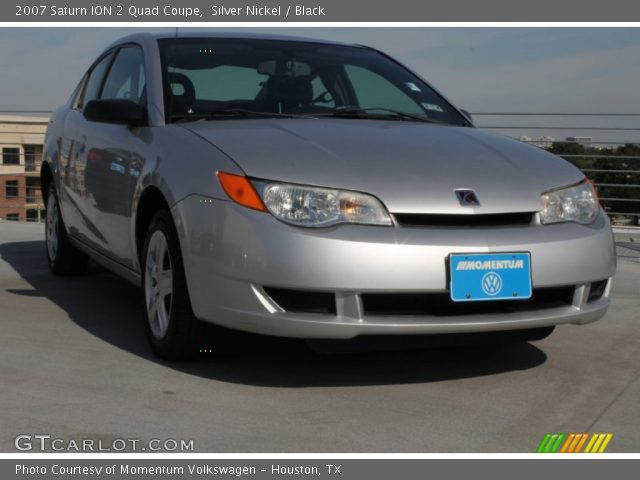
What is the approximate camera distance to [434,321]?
3812 millimetres

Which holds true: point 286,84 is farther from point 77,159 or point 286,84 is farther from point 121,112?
point 77,159

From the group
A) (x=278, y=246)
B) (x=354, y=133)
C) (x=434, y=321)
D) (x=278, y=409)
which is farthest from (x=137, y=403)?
(x=354, y=133)

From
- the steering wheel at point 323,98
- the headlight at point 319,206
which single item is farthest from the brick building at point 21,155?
the headlight at point 319,206

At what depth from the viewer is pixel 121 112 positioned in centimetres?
469

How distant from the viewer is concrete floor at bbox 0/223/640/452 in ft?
11.2

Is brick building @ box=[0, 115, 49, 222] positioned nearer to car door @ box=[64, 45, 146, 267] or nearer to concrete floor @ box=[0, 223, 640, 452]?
car door @ box=[64, 45, 146, 267]

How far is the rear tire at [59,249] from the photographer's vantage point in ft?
→ 21.8

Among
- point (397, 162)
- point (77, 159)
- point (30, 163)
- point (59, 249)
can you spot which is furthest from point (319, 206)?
point (30, 163)

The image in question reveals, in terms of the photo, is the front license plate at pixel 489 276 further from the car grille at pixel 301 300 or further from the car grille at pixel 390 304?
the car grille at pixel 301 300

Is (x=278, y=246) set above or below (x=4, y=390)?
above

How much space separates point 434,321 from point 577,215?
0.85m

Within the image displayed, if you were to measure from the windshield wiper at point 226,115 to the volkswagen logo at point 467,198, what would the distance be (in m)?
1.17

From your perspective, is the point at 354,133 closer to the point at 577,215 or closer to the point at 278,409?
the point at 577,215

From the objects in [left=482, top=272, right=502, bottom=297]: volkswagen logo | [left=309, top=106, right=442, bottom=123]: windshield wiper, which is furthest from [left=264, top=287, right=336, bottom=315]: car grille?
[left=309, top=106, right=442, bottom=123]: windshield wiper
